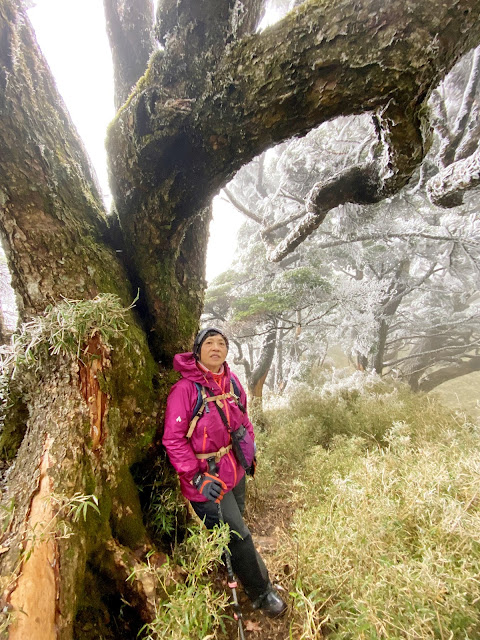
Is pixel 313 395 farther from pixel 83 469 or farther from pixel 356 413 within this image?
pixel 83 469

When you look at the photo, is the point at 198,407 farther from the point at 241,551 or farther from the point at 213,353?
the point at 241,551

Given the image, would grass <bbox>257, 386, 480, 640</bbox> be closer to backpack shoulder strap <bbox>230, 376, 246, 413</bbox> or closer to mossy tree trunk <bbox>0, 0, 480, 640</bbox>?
backpack shoulder strap <bbox>230, 376, 246, 413</bbox>

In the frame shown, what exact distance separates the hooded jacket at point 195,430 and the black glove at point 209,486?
6 centimetres

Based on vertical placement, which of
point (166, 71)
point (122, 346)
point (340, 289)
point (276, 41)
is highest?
point (166, 71)

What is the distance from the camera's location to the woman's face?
3055 mm

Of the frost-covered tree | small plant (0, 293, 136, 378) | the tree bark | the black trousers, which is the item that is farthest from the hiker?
the frost-covered tree

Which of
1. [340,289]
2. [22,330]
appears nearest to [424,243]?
[340,289]

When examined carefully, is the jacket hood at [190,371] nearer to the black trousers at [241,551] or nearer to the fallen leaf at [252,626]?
the black trousers at [241,551]

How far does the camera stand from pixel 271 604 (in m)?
2.74

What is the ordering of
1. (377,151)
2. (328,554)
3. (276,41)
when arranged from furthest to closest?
(377,151)
(328,554)
(276,41)

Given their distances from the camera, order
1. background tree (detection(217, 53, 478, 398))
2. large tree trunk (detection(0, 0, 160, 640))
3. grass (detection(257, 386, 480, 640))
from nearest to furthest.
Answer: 1. grass (detection(257, 386, 480, 640))
2. large tree trunk (detection(0, 0, 160, 640))
3. background tree (detection(217, 53, 478, 398))

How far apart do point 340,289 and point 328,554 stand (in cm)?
903

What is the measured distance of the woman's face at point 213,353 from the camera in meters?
3.05

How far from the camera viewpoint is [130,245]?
321 centimetres
